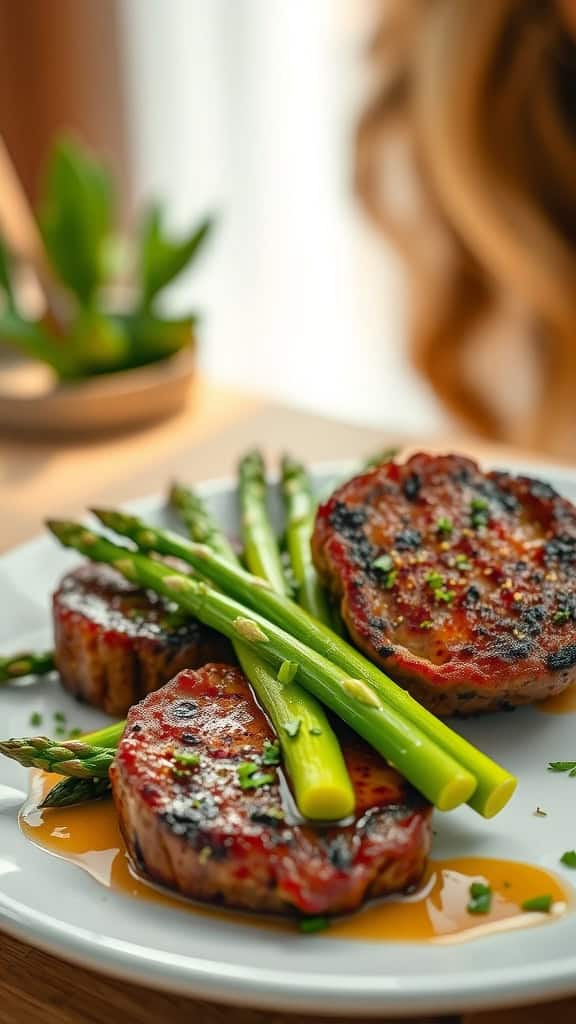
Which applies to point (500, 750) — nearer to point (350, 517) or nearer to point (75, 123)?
point (350, 517)

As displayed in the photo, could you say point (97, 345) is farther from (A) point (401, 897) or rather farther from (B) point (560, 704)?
(A) point (401, 897)

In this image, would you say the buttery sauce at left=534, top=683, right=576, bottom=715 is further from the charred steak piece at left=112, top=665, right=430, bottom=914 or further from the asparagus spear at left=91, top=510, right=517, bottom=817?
the charred steak piece at left=112, top=665, right=430, bottom=914

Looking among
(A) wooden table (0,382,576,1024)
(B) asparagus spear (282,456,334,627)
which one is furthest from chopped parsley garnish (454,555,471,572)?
(A) wooden table (0,382,576,1024)

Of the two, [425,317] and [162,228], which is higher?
[162,228]

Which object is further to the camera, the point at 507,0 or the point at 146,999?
the point at 507,0

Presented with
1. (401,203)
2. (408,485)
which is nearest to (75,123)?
(401,203)

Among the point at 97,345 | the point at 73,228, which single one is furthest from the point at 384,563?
the point at 73,228
